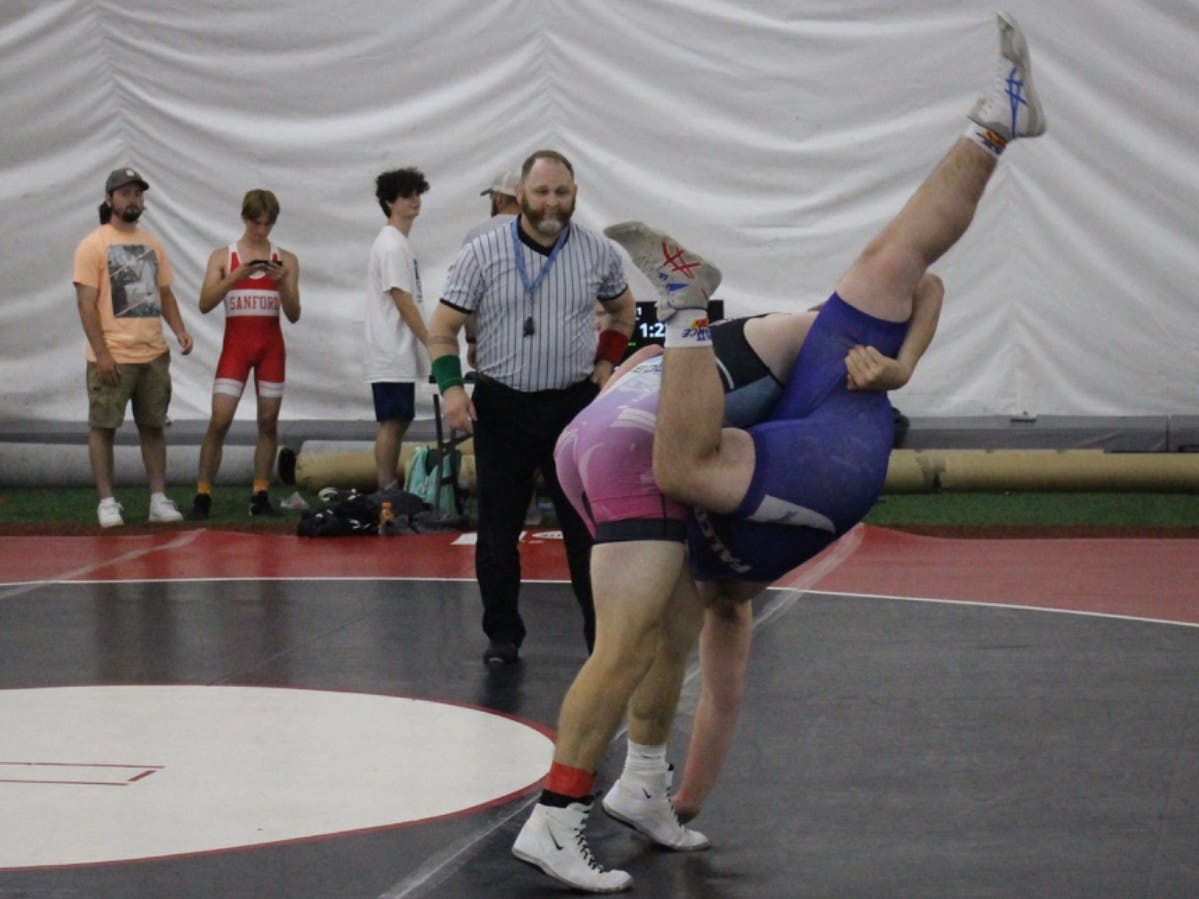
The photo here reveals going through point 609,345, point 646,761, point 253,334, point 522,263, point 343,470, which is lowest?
point 343,470

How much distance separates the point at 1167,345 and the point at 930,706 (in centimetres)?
680

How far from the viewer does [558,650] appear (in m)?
6.89

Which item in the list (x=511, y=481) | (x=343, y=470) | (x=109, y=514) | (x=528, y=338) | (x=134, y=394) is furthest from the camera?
(x=343, y=470)

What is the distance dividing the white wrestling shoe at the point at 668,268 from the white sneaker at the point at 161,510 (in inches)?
267

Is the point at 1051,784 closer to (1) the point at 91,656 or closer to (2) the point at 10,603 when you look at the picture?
(1) the point at 91,656

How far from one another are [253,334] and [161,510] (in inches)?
41.7

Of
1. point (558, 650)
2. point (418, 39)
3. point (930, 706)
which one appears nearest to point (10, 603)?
point (558, 650)

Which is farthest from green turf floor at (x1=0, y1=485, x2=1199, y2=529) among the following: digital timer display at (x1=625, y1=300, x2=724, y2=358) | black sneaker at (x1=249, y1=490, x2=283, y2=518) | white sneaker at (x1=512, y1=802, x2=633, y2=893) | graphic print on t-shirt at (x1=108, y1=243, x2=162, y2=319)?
white sneaker at (x1=512, y1=802, x2=633, y2=893)

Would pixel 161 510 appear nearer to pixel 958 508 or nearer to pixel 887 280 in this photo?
pixel 958 508

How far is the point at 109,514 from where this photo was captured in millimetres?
10312

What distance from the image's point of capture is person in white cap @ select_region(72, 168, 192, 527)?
403 inches

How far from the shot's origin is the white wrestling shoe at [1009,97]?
4.27 m

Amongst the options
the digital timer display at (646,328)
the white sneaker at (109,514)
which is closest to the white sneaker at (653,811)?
the digital timer display at (646,328)

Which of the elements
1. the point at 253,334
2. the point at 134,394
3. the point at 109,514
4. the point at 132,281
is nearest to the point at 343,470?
the point at 253,334
